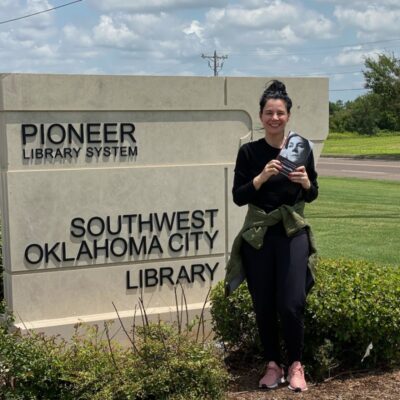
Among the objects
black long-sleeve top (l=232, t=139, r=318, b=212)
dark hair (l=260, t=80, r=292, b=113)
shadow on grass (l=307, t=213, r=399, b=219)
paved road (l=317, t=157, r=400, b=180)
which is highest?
dark hair (l=260, t=80, r=292, b=113)

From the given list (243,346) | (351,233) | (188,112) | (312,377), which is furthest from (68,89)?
(351,233)

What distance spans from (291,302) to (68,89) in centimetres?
248

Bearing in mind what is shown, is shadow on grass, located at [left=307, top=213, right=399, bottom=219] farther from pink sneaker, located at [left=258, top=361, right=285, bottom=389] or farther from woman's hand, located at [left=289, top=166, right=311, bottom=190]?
woman's hand, located at [left=289, top=166, right=311, bottom=190]

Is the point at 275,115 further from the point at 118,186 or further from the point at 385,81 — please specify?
the point at 385,81

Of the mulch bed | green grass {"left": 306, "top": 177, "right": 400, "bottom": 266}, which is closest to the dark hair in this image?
the mulch bed

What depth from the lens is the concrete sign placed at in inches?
210

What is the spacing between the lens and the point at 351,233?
10.7 metres

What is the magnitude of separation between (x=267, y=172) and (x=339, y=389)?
1456 millimetres

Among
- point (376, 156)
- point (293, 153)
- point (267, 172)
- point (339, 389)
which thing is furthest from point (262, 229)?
point (376, 156)

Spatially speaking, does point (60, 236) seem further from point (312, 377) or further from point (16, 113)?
point (312, 377)

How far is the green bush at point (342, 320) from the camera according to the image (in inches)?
173

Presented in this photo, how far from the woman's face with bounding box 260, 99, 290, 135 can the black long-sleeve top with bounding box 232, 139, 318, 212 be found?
0.13 metres

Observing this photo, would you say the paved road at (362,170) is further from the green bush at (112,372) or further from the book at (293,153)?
the green bush at (112,372)

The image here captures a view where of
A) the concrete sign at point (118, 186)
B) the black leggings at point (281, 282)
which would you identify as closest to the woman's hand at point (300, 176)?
the black leggings at point (281, 282)
